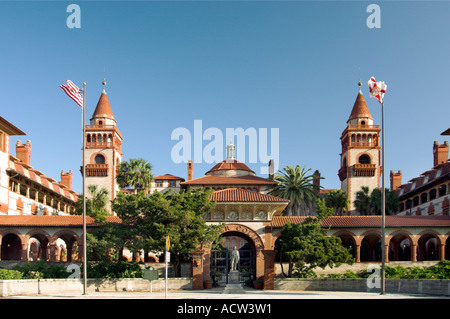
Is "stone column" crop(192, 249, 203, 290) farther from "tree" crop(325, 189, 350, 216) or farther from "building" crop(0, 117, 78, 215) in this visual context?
"tree" crop(325, 189, 350, 216)

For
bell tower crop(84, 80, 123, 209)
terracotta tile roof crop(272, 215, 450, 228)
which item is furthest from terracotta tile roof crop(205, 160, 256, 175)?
terracotta tile roof crop(272, 215, 450, 228)

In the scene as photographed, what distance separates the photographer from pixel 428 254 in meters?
63.1

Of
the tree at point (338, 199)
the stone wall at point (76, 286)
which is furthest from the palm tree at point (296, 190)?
the stone wall at point (76, 286)

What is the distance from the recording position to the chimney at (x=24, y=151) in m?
76.0

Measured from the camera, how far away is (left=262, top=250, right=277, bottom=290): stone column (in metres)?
41.9

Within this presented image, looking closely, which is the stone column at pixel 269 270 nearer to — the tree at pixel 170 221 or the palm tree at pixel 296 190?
the tree at pixel 170 221

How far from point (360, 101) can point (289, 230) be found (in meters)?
46.7

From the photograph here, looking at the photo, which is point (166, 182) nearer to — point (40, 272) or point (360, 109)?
point (360, 109)

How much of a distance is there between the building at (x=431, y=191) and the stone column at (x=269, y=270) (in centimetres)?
2789

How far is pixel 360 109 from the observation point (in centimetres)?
8412

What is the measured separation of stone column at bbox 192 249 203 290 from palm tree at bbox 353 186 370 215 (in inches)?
1635

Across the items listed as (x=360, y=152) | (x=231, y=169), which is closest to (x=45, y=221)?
(x=231, y=169)

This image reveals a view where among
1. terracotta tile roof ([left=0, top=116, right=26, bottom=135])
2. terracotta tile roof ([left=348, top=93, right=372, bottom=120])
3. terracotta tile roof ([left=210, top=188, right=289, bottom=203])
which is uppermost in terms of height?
terracotta tile roof ([left=348, top=93, right=372, bottom=120])
